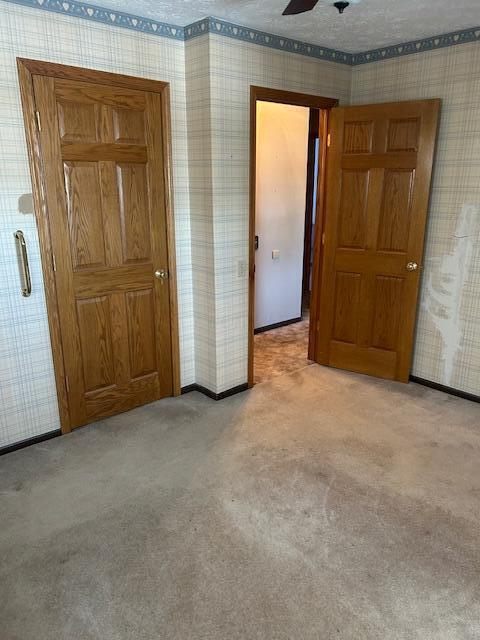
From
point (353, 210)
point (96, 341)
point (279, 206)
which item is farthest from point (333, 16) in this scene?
point (96, 341)

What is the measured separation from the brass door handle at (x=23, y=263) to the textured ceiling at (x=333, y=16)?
1.35m

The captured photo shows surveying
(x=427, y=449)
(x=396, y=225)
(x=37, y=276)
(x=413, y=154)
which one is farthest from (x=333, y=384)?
(x=37, y=276)

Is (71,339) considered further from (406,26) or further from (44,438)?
(406,26)

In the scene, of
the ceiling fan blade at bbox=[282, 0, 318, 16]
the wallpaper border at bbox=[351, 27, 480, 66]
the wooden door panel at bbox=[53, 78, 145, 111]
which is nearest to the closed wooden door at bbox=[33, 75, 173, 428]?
the wooden door panel at bbox=[53, 78, 145, 111]

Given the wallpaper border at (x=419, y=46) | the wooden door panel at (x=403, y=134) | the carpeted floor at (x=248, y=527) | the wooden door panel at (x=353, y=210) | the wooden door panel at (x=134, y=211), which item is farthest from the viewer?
the wooden door panel at (x=353, y=210)

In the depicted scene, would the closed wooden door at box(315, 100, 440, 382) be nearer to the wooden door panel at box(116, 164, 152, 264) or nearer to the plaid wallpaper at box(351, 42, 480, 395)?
the plaid wallpaper at box(351, 42, 480, 395)

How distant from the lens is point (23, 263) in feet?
8.55

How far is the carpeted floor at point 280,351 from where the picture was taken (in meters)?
4.04

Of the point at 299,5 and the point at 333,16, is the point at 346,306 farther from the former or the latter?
the point at 299,5

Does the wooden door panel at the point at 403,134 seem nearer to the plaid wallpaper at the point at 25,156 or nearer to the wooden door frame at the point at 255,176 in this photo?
the wooden door frame at the point at 255,176

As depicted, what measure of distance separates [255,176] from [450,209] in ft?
4.67

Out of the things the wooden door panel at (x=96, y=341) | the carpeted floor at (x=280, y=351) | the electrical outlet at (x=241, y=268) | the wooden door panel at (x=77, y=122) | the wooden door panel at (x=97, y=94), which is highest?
the wooden door panel at (x=97, y=94)

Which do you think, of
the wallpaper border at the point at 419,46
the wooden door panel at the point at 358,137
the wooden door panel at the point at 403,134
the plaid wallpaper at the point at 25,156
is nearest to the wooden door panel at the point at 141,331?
the plaid wallpaper at the point at 25,156

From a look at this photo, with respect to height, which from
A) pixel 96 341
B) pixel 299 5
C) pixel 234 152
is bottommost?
pixel 96 341
